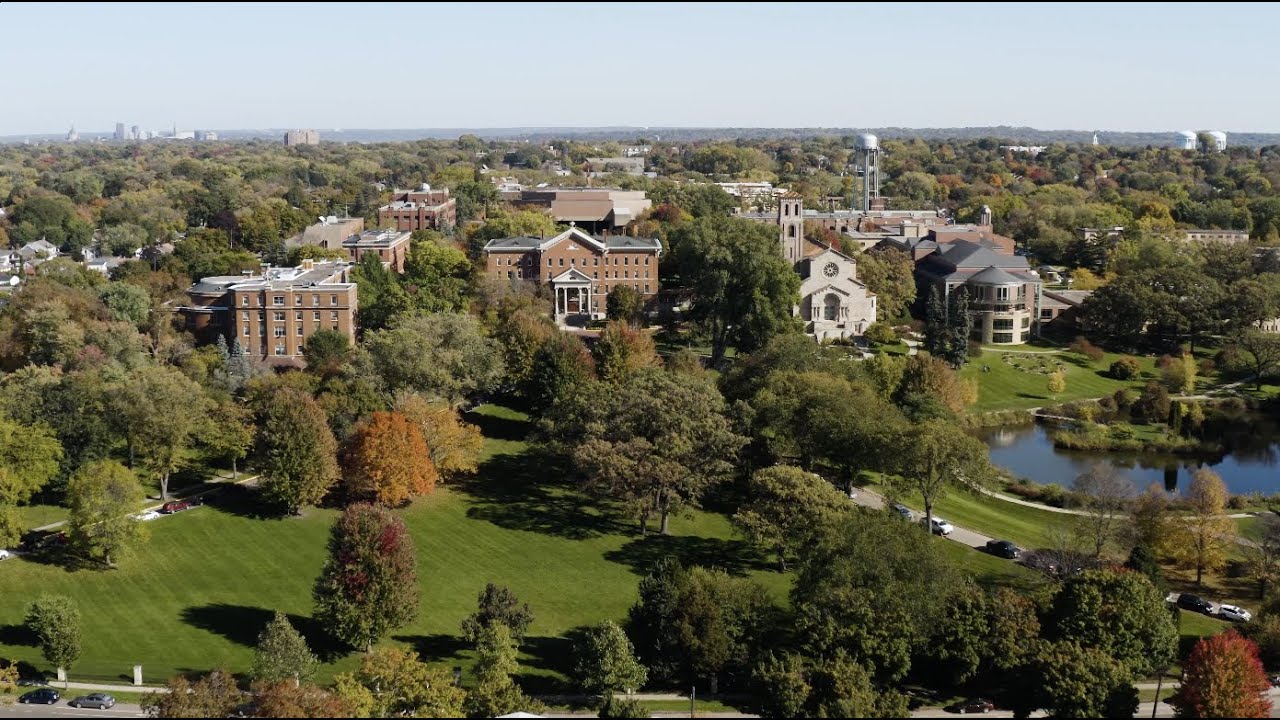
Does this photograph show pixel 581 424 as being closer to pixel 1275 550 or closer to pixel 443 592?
pixel 443 592

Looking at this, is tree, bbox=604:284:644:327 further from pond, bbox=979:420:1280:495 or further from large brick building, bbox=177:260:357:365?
pond, bbox=979:420:1280:495

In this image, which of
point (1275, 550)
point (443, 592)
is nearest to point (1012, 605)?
point (1275, 550)

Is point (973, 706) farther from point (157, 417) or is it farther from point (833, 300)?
point (833, 300)

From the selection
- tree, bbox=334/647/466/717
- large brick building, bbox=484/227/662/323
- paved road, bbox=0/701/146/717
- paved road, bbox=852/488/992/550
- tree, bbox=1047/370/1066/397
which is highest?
large brick building, bbox=484/227/662/323

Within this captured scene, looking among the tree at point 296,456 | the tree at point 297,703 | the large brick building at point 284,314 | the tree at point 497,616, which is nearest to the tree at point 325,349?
the large brick building at point 284,314

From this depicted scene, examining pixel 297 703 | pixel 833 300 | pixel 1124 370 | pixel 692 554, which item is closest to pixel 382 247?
pixel 833 300

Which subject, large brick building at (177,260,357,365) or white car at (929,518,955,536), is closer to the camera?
white car at (929,518,955,536)

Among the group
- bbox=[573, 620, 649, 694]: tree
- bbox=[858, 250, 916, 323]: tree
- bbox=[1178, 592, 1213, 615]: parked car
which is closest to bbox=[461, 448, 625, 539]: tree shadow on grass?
bbox=[573, 620, 649, 694]: tree
